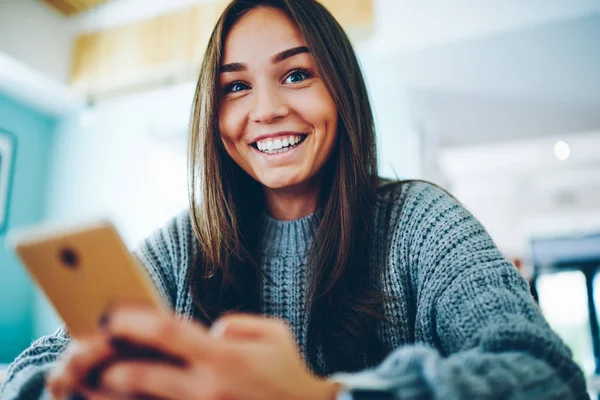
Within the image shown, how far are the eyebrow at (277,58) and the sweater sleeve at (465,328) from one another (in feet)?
1.15

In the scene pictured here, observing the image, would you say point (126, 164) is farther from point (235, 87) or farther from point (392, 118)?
point (235, 87)

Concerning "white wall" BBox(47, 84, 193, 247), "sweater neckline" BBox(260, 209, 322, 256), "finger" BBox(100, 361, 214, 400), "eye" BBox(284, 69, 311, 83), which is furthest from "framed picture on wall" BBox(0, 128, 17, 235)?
"finger" BBox(100, 361, 214, 400)

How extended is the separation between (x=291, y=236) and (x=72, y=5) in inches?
105

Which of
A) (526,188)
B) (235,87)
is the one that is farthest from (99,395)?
(526,188)

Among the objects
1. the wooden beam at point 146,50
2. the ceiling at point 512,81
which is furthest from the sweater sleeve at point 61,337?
the ceiling at point 512,81

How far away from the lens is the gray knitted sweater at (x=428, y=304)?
1.59ft

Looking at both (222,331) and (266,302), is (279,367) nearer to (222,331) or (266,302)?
(222,331)

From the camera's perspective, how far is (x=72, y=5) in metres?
2.93

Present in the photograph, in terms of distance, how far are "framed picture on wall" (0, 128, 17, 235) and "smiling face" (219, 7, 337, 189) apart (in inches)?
110

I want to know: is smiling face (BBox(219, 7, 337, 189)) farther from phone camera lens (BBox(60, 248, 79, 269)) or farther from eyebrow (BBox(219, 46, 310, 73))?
phone camera lens (BBox(60, 248, 79, 269))

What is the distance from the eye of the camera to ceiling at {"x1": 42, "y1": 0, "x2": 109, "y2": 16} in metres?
2.88

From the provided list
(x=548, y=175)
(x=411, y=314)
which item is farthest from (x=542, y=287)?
(x=411, y=314)

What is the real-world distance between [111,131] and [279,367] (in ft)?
11.8

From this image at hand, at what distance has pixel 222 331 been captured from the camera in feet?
1.36
